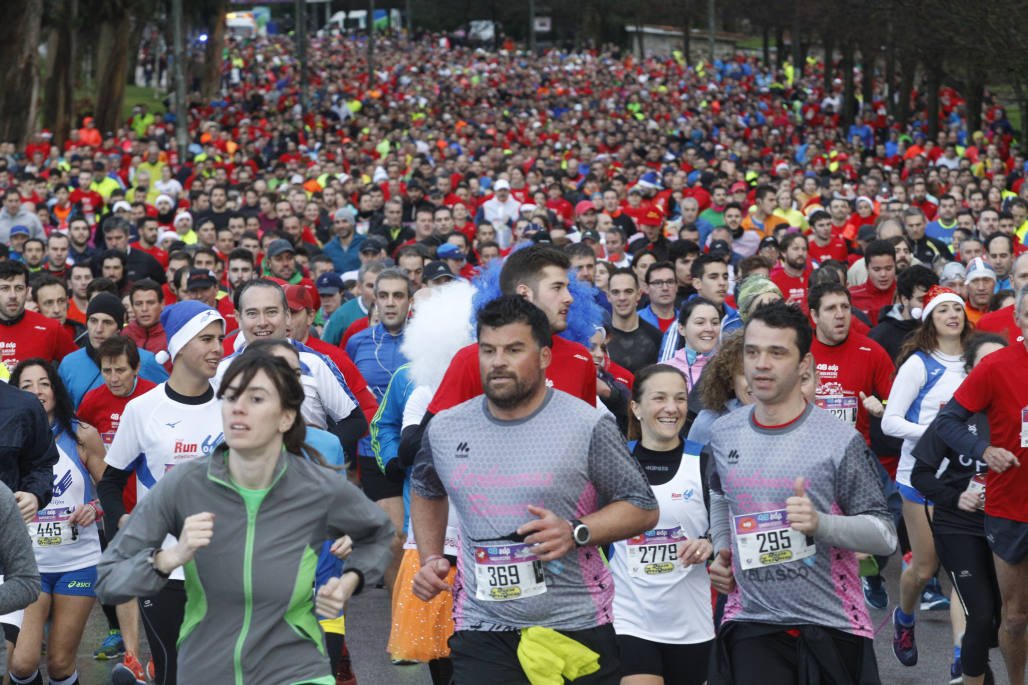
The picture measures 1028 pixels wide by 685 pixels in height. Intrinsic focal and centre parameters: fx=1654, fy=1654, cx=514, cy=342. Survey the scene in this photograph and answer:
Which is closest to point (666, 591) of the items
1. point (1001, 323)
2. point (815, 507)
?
point (815, 507)

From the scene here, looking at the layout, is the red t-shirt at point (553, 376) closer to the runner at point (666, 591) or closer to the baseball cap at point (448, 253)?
the runner at point (666, 591)

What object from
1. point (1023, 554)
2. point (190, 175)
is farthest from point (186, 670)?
point (190, 175)

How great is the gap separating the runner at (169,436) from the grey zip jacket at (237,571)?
148 centimetres

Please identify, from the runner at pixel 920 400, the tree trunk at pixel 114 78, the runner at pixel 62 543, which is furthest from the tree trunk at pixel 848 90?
the runner at pixel 62 543

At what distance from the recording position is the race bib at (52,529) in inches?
293

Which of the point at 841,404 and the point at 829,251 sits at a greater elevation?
the point at 841,404

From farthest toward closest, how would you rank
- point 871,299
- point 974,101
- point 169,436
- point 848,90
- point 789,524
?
point 848,90, point 974,101, point 871,299, point 169,436, point 789,524

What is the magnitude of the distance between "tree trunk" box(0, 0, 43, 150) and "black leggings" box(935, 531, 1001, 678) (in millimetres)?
30885

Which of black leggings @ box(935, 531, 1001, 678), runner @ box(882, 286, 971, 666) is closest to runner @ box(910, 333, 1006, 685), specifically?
black leggings @ box(935, 531, 1001, 678)

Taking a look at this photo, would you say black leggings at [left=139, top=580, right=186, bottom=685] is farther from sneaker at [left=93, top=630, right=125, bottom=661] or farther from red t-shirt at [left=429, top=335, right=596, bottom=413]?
sneaker at [left=93, top=630, right=125, bottom=661]

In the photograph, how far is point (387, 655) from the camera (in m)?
8.68

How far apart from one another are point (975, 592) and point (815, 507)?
2.23 meters

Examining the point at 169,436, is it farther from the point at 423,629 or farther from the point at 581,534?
the point at 581,534

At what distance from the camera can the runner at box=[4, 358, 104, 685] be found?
23.8 feet
